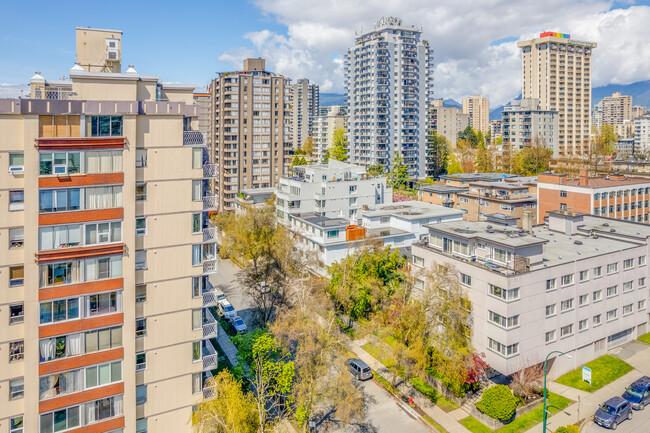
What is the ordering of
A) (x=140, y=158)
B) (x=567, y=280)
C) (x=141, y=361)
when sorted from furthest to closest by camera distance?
1. (x=567, y=280)
2. (x=141, y=361)
3. (x=140, y=158)

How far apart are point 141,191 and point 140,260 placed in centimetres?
360

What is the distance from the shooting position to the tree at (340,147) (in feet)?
424

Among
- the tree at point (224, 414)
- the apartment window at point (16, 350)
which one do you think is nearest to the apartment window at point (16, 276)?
the apartment window at point (16, 350)

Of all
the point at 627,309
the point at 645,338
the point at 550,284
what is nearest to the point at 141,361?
the point at 550,284

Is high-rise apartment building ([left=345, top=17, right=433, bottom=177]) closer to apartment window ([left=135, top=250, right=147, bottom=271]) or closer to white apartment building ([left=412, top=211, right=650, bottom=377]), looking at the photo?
white apartment building ([left=412, top=211, right=650, bottom=377])

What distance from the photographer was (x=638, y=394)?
1362 inches

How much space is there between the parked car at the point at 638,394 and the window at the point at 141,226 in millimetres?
36755

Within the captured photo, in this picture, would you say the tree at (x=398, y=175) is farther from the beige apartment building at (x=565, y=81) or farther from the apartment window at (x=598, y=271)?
the beige apartment building at (x=565, y=81)

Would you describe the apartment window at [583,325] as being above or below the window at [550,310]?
below

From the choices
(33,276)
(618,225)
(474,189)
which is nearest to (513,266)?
(618,225)

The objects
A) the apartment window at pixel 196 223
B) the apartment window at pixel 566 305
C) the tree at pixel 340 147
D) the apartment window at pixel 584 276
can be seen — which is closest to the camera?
the apartment window at pixel 196 223

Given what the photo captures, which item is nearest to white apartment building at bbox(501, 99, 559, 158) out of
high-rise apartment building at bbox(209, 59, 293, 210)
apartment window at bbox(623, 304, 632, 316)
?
high-rise apartment building at bbox(209, 59, 293, 210)

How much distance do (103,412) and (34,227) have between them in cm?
985

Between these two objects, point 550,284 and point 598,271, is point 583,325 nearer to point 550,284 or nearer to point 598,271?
point 598,271
